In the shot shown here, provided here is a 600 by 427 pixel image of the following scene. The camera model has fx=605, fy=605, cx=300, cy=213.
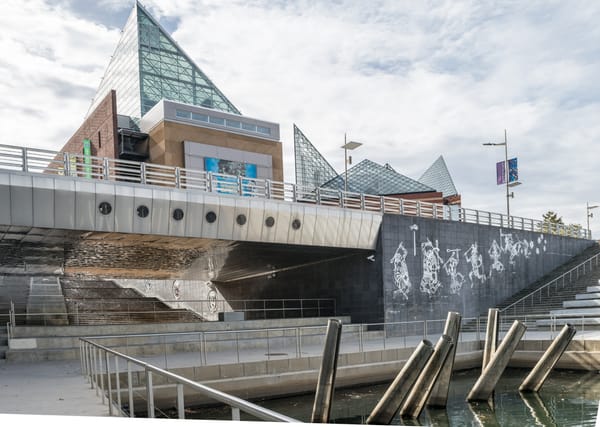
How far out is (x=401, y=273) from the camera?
25.2 metres

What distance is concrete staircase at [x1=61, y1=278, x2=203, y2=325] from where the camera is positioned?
2448cm

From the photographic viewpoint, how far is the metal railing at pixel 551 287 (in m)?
29.2

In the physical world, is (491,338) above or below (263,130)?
below

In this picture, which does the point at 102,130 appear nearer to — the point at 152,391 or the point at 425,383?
the point at 425,383

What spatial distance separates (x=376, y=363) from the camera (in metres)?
17.5

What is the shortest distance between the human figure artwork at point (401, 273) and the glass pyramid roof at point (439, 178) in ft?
250

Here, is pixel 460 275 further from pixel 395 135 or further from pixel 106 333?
pixel 395 135

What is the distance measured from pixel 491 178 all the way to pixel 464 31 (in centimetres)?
3538

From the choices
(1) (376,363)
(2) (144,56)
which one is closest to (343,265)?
(1) (376,363)

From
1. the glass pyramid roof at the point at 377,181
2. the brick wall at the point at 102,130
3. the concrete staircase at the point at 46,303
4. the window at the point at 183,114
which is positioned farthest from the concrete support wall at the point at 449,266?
the glass pyramid roof at the point at 377,181

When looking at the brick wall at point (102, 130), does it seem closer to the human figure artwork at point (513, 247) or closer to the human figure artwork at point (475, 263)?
the human figure artwork at point (475, 263)

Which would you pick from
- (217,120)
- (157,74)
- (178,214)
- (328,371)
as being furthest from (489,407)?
(157,74)

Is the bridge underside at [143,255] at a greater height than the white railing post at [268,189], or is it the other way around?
the white railing post at [268,189]

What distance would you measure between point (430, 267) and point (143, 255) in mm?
12533
